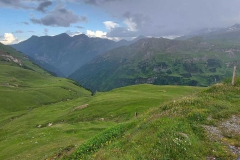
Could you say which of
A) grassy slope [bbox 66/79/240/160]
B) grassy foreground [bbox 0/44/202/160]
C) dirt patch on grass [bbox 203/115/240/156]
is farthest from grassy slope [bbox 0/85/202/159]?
dirt patch on grass [bbox 203/115/240/156]

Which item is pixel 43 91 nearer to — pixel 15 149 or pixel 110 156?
pixel 15 149

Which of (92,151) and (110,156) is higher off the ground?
(110,156)

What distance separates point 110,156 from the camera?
51.8 feet

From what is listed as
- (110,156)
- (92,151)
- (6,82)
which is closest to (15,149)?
(92,151)

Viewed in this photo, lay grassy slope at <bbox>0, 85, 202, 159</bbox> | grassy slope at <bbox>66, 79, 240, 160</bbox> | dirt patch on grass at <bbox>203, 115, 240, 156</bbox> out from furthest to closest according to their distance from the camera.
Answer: grassy slope at <bbox>0, 85, 202, 159</bbox>
dirt patch on grass at <bbox>203, 115, 240, 156</bbox>
grassy slope at <bbox>66, 79, 240, 160</bbox>

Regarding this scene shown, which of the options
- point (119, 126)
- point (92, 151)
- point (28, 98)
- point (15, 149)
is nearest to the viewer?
point (92, 151)

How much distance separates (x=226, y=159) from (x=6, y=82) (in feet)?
551

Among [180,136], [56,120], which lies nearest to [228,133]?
[180,136]

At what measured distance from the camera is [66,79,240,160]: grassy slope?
47.5 feet

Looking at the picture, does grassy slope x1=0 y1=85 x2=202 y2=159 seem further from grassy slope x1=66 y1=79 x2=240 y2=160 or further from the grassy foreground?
grassy slope x1=66 y1=79 x2=240 y2=160

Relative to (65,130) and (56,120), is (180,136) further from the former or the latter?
(56,120)

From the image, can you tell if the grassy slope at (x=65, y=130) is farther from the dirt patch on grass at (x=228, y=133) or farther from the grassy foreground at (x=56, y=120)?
the dirt patch on grass at (x=228, y=133)

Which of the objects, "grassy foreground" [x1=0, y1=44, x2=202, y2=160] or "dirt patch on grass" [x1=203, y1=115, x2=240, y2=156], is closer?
A: "dirt patch on grass" [x1=203, y1=115, x2=240, y2=156]

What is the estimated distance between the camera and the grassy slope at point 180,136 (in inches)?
570
